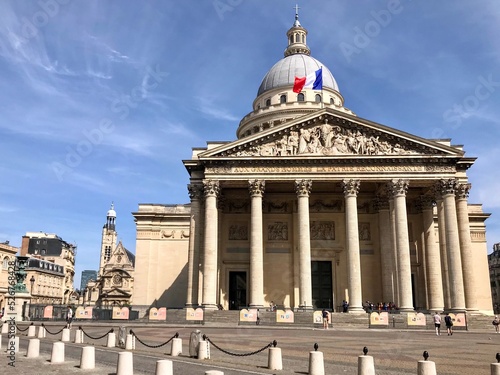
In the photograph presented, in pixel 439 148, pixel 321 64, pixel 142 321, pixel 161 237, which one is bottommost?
pixel 142 321

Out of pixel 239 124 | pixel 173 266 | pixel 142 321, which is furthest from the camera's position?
pixel 239 124

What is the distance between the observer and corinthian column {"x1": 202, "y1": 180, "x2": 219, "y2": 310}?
38791 mm

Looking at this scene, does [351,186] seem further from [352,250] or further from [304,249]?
[304,249]

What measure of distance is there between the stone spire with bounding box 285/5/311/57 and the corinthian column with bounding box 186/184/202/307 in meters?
42.1

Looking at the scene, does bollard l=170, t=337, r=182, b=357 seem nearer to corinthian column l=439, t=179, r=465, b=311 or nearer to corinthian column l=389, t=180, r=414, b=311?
corinthian column l=389, t=180, r=414, b=311

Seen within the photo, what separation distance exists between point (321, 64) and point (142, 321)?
4980 centimetres

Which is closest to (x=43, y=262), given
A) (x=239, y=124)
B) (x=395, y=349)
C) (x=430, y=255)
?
(x=239, y=124)

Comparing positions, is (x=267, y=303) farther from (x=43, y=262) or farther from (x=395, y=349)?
(x=43, y=262)

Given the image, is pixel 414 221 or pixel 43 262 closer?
pixel 414 221

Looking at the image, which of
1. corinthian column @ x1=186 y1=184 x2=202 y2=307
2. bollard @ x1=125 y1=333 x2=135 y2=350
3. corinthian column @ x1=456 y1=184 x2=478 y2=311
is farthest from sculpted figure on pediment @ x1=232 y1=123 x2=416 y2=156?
bollard @ x1=125 y1=333 x2=135 y2=350

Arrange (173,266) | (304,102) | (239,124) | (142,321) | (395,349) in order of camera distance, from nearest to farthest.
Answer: (395,349), (142,321), (173,266), (304,102), (239,124)

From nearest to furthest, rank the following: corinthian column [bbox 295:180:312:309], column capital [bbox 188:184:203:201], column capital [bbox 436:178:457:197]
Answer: corinthian column [bbox 295:180:312:309]
column capital [bbox 436:178:457:197]
column capital [bbox 188:184:203:201]

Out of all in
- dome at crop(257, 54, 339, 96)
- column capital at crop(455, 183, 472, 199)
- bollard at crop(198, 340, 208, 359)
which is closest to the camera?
bollard at crop(198, 340, 208, 359)

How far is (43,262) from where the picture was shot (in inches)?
3797
